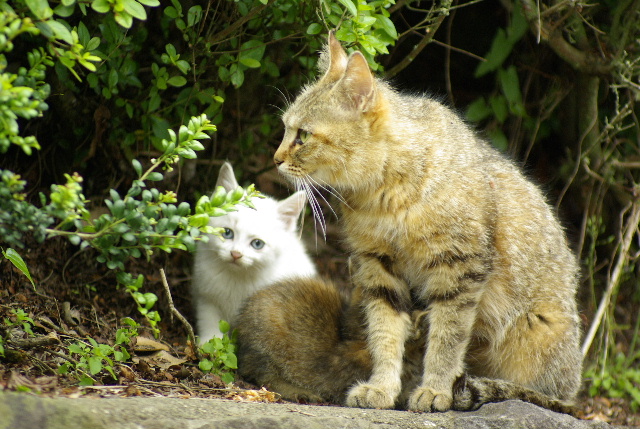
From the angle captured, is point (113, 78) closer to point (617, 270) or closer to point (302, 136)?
point (302, 136)

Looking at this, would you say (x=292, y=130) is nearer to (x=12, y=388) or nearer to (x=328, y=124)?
(x=328, y=124)

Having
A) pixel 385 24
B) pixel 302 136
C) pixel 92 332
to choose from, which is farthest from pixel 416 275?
pixel 92 332

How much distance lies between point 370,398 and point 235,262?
151 cm

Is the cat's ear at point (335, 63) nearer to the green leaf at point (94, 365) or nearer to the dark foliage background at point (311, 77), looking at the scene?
the dark foliage background at point (311, 77)

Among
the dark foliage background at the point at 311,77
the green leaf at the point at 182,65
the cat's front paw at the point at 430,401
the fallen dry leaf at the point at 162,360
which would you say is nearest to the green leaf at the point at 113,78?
the dark foliage background at the point at 311,77

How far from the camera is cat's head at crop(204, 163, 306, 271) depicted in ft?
15.6

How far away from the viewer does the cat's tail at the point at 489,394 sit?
360 centimetres

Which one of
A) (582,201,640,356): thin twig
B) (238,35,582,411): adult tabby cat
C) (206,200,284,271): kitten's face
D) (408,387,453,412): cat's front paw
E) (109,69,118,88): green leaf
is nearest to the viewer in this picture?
(408,387,453,412): cat's front paw

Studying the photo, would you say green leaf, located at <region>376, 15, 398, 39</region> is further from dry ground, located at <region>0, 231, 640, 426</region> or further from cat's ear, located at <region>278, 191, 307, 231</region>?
dry ground, located at <region>0, 231, 640, 426</region>

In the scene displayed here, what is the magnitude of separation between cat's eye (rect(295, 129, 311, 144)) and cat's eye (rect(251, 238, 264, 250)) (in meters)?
1.19

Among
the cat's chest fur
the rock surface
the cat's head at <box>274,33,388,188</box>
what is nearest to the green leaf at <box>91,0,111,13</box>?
the cat's head at <box>274,33,388,188</box>

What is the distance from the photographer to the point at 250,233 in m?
4.85

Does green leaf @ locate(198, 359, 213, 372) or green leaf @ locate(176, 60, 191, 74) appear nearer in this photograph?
green leaf @ locate(198, 359, 213, 372)

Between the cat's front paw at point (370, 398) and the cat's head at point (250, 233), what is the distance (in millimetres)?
1419
